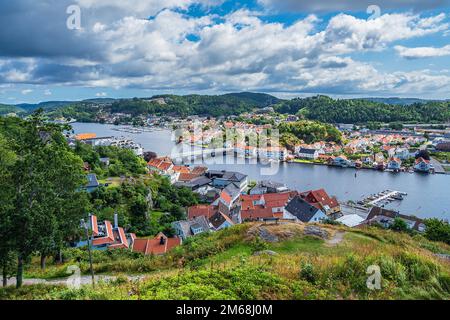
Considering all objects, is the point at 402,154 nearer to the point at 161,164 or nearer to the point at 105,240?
the point at 161,164

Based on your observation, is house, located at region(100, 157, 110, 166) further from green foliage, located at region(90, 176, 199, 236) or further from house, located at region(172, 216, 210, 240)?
house, located at region(172, 216, 210, 240)

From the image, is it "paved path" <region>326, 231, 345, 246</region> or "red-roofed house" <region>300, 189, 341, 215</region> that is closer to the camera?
"paved path" <region>326, 231, 345, 246</region>

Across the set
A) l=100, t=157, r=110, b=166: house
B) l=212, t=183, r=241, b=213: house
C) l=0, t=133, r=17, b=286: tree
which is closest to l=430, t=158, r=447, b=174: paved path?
l=212, t=183, r=241, b=213: house

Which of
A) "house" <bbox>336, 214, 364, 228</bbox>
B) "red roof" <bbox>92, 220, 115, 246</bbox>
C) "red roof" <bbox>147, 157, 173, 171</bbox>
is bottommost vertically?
"house" <bbox>336, 214, 364, 228</bbox>

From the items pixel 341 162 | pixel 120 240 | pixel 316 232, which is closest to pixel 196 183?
pixel 120 240

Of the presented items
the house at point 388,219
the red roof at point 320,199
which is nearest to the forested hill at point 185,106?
the red roof at point 320,199

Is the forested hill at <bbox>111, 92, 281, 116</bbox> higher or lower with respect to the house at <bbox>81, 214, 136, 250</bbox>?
higher

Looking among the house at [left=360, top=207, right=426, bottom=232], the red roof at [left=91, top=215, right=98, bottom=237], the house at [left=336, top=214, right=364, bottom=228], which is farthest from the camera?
the house at [left=336, top=214, right=364, bottom=228]

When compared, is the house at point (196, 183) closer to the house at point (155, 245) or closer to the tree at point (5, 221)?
the house at point (155, 245)
